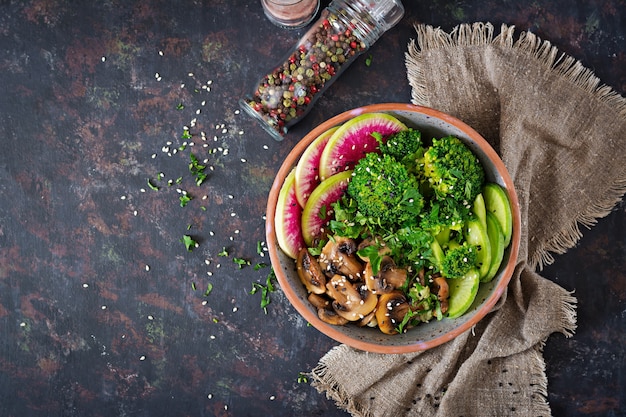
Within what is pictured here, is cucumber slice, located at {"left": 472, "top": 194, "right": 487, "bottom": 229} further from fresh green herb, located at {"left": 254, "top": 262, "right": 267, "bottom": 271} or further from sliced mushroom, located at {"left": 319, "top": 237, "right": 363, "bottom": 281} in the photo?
fresh green herb, located at {"left": 254, "top": 262, "right": 267, "bottom": 271}

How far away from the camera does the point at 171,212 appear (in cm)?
297

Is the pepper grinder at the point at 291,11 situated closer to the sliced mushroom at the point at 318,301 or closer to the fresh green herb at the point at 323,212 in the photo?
the fresh green herb at the point at 323,212

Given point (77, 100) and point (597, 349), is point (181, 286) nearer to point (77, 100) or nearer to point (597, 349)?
point (77, 100)

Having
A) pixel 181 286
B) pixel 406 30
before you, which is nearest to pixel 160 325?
pixel 181 286

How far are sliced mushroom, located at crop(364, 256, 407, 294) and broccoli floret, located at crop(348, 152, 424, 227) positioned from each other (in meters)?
0.19

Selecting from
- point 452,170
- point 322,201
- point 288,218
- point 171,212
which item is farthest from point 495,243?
point 171,212

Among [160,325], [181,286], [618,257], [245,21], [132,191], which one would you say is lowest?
[160,325]

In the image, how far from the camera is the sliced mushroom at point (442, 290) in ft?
8.34

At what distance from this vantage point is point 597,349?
2941mm

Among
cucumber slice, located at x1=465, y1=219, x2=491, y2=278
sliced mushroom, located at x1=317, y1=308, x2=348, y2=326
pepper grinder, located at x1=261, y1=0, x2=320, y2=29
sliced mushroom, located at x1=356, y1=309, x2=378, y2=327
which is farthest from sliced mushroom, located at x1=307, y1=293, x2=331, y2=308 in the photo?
pepper grinder, located at x1=261, y1=0, x2=320, y2=29

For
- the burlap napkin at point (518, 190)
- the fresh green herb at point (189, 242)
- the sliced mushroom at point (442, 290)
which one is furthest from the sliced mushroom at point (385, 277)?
the fresh green herb at point (189, 242)

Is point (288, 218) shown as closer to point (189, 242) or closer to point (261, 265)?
point (261, 265)

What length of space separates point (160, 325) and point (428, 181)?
150 cm

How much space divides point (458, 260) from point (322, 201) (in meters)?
0.60
